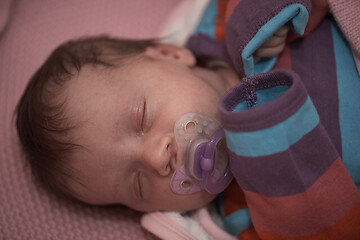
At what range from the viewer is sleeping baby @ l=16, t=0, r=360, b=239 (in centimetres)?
79

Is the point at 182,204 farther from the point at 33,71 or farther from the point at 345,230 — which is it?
the point at 33,71

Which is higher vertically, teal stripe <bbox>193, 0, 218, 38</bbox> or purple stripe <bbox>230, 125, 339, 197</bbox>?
teal stripe <bbox>193, 0, 218, 38</bbox>

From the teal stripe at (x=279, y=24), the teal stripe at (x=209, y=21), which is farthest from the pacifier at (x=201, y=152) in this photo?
the teal stripe at (x=209, y=21)

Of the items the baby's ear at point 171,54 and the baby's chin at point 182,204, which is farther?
the baby's ear at point 171,54

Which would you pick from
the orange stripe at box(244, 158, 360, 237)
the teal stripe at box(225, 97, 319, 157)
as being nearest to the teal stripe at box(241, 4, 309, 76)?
the teal stripe at box(225, 97, 319, 157)

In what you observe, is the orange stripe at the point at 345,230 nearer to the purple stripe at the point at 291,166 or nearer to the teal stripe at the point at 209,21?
the purple stripe at the point at 291,166

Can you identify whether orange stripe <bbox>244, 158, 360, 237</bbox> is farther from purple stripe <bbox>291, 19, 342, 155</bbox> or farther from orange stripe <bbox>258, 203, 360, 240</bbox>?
purple stripe <bbox>291, 19, 342, 155</bbox>

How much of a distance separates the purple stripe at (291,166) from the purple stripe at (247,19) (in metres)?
0.33

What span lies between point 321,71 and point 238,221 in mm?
528

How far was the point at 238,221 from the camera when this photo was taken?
1.08 m

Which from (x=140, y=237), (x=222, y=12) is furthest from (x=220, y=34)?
(x=140, y=237)

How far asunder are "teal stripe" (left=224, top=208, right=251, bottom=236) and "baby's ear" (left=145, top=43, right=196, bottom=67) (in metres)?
0.54

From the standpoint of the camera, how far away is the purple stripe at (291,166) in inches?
29.6

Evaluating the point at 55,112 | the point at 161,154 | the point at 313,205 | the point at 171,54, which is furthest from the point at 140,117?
the point at 313,205
